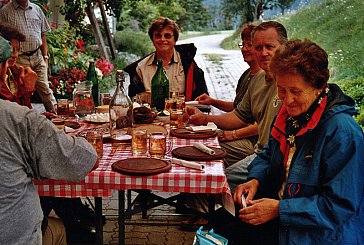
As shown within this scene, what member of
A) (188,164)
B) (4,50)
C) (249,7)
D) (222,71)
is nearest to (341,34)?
(222,71)

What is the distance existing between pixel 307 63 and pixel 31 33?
5.47 metres

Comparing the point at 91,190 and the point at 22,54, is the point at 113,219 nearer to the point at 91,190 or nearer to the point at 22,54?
the point at 91,190

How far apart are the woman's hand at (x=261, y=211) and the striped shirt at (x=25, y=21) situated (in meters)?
5.28

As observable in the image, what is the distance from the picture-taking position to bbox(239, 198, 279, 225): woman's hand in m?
2.02

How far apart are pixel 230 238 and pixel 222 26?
1199 inches

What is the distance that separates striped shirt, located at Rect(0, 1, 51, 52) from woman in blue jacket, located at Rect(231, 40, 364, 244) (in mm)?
5299

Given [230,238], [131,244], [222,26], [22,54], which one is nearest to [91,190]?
[230,238]

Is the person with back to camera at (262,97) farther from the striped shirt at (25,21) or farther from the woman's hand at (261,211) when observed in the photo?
the striped shirt at (25,21)

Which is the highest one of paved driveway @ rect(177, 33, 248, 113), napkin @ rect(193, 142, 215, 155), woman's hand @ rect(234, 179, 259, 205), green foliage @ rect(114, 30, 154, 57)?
napkin @ rect(193, 142, 215, 155)

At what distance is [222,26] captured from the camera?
31938 millimetres

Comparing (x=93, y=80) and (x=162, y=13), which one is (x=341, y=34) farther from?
(x=162, y=13)

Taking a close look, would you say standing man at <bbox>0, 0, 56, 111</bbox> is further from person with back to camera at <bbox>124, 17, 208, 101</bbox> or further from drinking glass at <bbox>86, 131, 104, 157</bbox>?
drinking glass at <bbox>86, 131, 104, 157</bbox>

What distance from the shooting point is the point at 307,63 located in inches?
77.4

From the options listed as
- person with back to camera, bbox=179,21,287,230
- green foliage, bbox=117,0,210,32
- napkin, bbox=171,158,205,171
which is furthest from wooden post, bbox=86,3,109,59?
napkin, bbox=171,158,205,171
